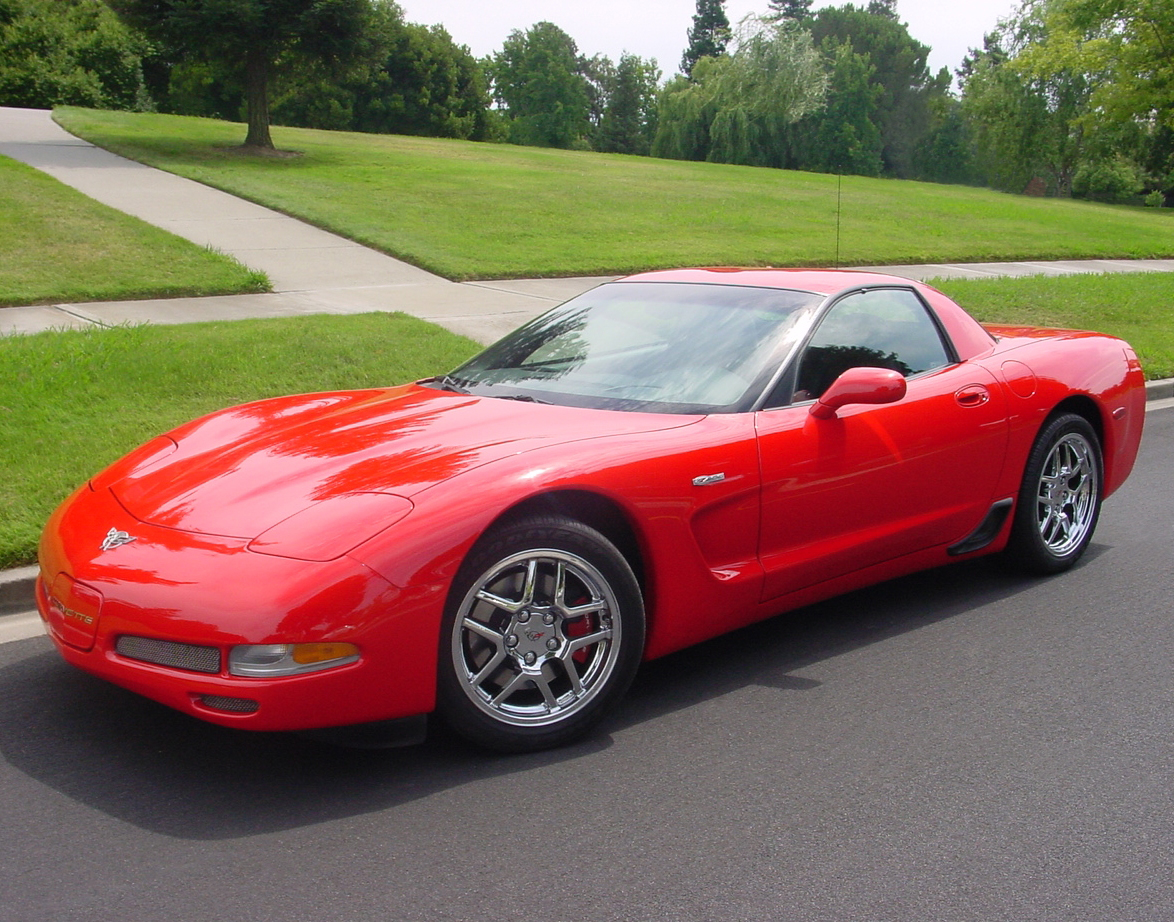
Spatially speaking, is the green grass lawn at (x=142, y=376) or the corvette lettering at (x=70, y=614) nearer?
the corvette lettering at (x=70, y=614)

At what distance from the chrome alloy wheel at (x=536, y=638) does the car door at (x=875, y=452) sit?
29.3 inches

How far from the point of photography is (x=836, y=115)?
67.9 meters

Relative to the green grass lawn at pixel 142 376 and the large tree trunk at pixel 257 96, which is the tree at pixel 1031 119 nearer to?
the large tree trunk at pixel 257 96

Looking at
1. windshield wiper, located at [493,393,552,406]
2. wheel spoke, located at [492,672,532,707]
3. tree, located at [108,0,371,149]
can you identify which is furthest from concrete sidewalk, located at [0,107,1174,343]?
wheel spoke, located at [492,672,532,707]

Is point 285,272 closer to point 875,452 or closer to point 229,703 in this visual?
point 875,452

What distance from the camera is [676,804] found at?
10.3 feet

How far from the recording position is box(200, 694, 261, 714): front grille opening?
296 cm

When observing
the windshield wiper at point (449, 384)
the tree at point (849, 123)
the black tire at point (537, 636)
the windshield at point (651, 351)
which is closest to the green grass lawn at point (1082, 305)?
the windshield at point (651, 351)

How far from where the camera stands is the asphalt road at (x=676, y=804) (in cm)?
268

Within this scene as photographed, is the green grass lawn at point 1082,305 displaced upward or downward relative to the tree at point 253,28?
downward

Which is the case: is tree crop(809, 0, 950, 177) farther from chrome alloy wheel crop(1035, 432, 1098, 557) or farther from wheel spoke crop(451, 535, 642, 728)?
wheel spoke crop(451, 535, 642, 728)

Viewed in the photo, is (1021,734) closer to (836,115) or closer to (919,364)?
(919,364)

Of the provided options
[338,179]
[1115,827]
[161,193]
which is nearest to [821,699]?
[1115,827]

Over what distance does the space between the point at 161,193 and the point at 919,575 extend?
14.7 m
